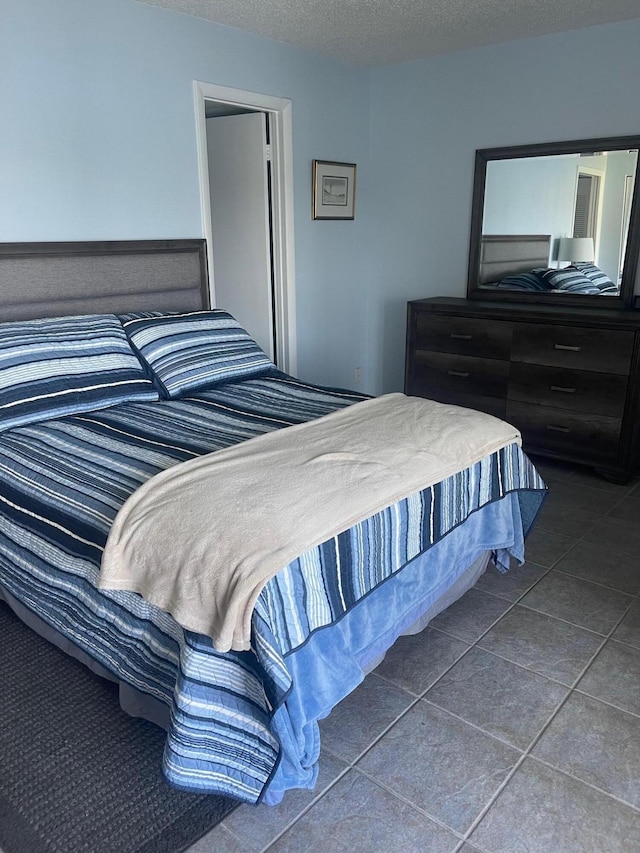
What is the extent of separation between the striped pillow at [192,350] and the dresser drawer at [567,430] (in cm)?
156

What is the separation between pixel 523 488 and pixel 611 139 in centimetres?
226

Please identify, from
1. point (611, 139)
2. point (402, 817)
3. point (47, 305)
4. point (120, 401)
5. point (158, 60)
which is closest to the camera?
point (402, 817)

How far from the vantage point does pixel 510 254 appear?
4.11 m

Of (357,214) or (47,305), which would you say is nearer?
(47,305)

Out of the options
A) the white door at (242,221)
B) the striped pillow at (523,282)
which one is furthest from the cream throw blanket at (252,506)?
the white door at (242,221)

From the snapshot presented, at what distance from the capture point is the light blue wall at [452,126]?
11.8 ft

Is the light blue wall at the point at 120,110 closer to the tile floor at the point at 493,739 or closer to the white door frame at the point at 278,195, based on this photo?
the white door frame at the point at 278,195

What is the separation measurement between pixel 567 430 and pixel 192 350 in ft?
6.78

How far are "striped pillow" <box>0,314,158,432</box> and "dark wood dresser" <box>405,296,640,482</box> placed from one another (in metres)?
1.93

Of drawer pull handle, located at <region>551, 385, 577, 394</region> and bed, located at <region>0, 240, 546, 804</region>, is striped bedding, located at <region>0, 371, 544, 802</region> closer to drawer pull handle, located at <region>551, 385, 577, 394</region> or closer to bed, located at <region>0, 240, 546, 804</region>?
bed, located at <region>0, 240, 546, 804</region>

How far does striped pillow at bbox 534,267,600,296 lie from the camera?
384 centimetres

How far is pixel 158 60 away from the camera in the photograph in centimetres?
324

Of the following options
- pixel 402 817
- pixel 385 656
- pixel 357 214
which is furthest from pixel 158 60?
pixel 402 817

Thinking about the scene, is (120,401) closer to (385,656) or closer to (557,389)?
(385,656)
